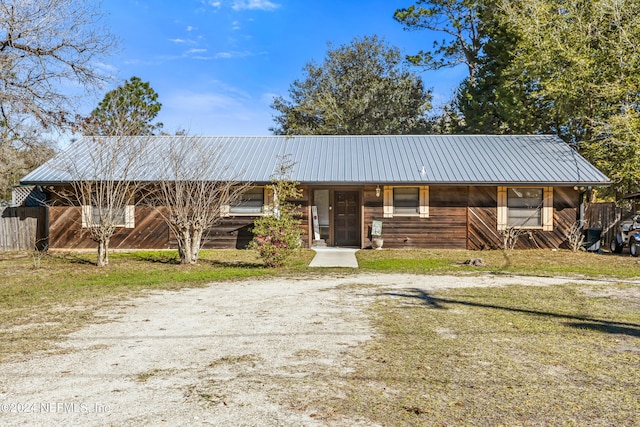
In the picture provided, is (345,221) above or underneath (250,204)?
underneath

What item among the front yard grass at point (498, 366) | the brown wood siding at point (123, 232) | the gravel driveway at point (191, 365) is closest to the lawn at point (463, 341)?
the front yard grass at point (498, 366)

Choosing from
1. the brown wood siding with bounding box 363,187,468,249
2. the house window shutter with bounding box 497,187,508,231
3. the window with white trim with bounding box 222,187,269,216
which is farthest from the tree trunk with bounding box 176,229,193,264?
the house window shutter with bounding box 497,187,508,231

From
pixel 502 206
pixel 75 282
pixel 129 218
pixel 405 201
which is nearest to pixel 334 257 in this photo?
pixel 405 201

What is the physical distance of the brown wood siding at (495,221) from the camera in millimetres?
15422

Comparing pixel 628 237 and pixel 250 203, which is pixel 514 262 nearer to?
pixel 628 237

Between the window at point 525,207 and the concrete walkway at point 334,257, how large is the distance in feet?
16.7

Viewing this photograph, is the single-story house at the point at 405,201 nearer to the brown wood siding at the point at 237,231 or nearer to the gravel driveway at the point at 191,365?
the brown wood siding at the point at 237,231

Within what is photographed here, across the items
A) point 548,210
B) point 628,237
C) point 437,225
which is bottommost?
point 628,237

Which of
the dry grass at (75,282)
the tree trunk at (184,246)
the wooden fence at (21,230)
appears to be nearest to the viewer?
the dry grass at (75,282)

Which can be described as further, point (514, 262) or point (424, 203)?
point (424, 203)

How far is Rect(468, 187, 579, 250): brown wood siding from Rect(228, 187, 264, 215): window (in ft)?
23.1

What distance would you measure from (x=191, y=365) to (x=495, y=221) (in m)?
13.3

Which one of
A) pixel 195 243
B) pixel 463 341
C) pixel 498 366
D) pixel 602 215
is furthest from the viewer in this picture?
pixel 602 215

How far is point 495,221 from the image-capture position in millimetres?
15492
